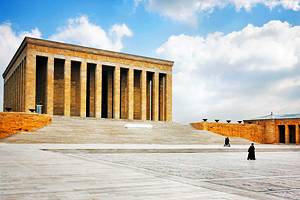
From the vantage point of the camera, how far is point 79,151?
63.4ft

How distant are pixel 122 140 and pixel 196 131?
10516 millimetres

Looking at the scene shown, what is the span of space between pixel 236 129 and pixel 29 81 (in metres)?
24.4

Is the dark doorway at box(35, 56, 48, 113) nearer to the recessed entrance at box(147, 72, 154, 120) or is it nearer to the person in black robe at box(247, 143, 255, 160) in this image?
the recessed entrance at box(147, 72, 154, 120)

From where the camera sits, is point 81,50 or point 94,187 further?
point 81,50

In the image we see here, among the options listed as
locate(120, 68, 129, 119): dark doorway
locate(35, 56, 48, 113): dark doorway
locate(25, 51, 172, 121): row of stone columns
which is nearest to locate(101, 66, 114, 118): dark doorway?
locate(120, 68, 129, 119): dark doorway

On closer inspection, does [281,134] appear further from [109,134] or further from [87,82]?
[109,134]

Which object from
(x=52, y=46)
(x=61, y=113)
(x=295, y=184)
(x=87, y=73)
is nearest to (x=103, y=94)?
(x=87, y=73)

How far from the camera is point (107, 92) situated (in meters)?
50.1

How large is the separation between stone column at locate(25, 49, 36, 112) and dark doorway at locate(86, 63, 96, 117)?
28.1 feet

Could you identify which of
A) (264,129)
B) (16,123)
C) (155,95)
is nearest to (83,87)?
(155,95)

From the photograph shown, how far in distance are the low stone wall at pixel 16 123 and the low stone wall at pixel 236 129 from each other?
18.1 meters

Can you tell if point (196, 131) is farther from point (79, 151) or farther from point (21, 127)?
point (79, 151)

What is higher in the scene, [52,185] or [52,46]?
[52,46]

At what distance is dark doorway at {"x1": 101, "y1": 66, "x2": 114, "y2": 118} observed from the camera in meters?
49.7
